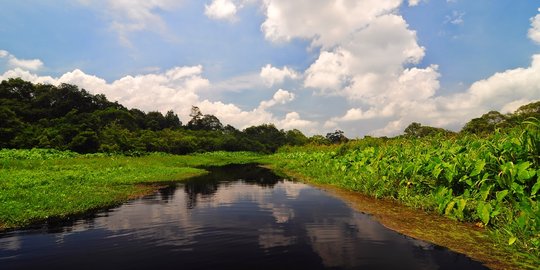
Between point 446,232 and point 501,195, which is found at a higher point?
point 501,195

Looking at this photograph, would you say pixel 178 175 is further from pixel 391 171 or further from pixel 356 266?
pixel 356 266

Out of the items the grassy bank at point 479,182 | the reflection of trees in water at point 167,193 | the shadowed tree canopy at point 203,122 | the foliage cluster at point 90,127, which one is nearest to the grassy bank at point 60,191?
the reflection of trees in water at point 167,193

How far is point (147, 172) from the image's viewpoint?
79.9ft

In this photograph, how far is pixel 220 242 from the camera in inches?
325

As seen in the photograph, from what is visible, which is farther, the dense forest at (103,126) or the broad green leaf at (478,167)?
the dense forest at (103,126)

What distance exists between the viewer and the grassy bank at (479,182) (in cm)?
701

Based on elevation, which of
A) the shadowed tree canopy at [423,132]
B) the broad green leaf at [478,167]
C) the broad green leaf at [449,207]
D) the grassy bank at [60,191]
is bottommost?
the broad green leaf at [449,207]

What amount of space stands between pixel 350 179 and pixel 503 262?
11219 millimetres

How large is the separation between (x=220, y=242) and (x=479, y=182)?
7.07m

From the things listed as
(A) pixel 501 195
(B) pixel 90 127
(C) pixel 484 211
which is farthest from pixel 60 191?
(B) pixel 90 127

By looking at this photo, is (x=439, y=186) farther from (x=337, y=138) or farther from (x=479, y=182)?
(x=337, y=138)

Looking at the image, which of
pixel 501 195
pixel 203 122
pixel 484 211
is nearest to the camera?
pixel 501 195

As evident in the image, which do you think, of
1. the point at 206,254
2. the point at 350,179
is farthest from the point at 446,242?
the point at 350,179

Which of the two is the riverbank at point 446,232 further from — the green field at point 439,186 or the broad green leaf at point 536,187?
the broad green leaf at point 536,187
